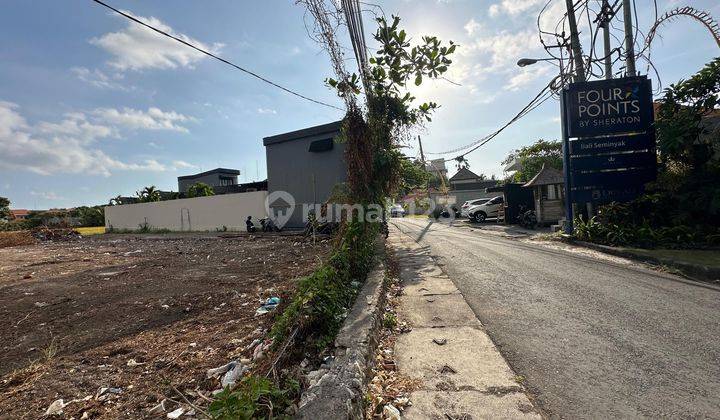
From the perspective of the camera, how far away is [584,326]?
3391 millimetres

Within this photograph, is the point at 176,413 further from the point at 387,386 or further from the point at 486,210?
the point at 486,210

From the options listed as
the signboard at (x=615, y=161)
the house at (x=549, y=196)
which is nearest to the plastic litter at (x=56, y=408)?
the signboard at (x=615, y=161)

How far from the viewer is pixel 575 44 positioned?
1032 centimetres

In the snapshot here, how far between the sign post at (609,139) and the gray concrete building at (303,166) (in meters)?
8.76

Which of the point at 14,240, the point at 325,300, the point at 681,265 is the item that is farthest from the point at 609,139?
the point at 14,240

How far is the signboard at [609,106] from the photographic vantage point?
9.05 m

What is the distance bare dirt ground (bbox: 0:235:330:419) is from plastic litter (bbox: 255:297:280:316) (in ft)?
0.33

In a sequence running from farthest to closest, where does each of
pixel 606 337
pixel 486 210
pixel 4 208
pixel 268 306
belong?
pixel 4 208
pixel 486 210
pixel 268 306
pixel 606 337

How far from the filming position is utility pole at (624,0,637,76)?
9.55 meters

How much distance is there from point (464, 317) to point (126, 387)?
311 centimetres

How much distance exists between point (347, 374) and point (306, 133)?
15.2 m

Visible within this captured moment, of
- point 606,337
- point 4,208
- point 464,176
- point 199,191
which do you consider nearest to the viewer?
point 606,337

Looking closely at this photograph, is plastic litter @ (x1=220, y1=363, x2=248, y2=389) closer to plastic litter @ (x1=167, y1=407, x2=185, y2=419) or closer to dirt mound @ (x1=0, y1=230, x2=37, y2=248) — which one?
plastic litter @ (x1=167, y1=407, x2=185, y2=419)

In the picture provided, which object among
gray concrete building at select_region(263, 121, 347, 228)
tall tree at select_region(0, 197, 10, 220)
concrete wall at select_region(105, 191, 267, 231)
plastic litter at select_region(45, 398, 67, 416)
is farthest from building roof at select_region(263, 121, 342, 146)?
tall tree at select_region(0, 197, 10, 220)
